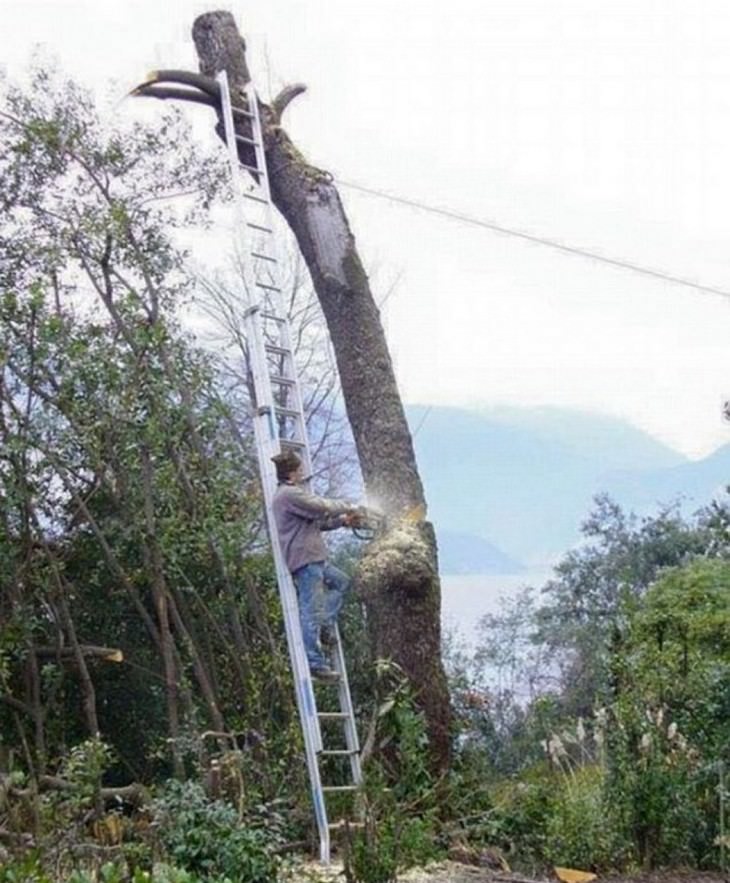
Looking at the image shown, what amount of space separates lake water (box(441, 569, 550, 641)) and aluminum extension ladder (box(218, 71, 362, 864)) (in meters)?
5.09

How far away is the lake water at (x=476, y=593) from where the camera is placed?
11.0 m

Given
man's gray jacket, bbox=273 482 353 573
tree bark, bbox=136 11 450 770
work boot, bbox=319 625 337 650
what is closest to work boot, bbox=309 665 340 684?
work boot, bbox=319 625 337 650

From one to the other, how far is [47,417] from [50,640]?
5.18 feet

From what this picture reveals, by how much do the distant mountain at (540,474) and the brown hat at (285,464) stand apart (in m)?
6.60

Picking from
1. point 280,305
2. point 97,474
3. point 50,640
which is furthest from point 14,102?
point 50,640

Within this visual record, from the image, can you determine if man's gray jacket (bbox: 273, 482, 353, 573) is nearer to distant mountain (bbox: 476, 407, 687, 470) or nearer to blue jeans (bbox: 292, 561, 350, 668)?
blue jeans (bbox: 292, 561, 350, 668)

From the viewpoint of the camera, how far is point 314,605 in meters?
4.89

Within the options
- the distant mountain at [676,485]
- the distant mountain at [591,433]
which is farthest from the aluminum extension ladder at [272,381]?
the distant mountain at [591,433]

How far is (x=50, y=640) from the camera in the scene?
7836 millimetres

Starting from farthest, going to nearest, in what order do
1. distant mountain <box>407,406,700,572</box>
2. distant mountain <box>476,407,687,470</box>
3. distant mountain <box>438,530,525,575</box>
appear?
1. distant mountain <box>476,407,687,470</box>
2. distant mountain <box>407,406,700,572</box>
3. distant mountain <box>438,530,525,575</box>

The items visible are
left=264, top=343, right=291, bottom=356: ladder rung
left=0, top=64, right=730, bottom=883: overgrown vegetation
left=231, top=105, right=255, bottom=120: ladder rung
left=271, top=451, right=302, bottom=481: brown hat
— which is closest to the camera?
left=271, top=451, right=302, bottom=481: brown hat

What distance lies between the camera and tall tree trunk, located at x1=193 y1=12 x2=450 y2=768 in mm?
5543

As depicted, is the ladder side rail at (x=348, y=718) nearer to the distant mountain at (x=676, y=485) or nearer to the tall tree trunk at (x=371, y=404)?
the tall tree trunk at (x=371, y=404)

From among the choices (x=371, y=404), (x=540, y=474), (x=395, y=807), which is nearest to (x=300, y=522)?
(x=395, y=807)
